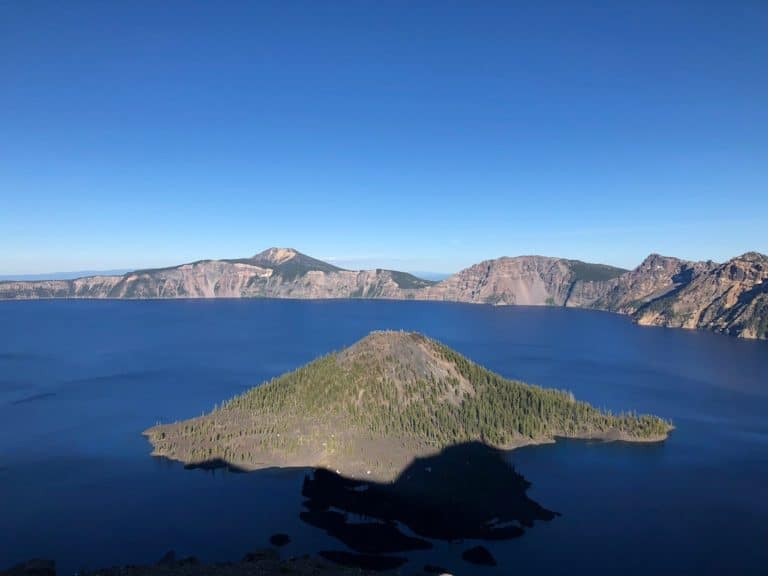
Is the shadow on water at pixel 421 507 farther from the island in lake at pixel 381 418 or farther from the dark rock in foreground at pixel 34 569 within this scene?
the dark rock in foreground at pixel 34 569

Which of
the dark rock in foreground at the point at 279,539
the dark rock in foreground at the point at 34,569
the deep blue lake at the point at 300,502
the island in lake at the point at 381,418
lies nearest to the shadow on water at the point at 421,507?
the deep blue lake at the point at 300,502

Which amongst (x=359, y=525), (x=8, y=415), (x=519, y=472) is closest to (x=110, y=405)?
(x=8, y=415)

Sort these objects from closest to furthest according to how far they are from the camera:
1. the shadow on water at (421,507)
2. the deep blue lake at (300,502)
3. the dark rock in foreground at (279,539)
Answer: the deep blue lake at (300,502)
the dark rock in foreground at (279,539)
the shadow on water at (421,507)

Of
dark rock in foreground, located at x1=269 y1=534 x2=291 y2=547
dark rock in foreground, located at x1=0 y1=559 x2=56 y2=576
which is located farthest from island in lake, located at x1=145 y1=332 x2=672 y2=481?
dark rock in foreground, located at x1=0 y1=559 x2=56 y2=576

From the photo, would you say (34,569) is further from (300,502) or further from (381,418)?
(381,418)

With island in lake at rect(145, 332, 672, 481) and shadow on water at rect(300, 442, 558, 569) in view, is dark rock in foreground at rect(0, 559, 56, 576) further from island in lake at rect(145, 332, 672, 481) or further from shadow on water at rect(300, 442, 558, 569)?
island in lake at rect(145, 332, 672, 481)

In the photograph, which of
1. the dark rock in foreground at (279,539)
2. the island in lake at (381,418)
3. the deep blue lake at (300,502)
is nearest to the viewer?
the deep blue lake at (300,502)
